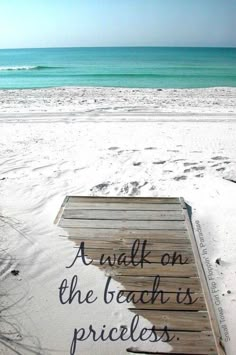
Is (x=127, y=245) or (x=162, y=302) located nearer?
(x=162, y=302)

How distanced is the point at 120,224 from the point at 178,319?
146cm

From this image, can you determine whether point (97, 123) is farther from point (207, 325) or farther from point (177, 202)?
point (207, 325)

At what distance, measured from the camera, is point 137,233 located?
3.63 meters

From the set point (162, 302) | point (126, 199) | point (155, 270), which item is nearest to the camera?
point (162, 302)

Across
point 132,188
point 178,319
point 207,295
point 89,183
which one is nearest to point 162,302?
point 178,319

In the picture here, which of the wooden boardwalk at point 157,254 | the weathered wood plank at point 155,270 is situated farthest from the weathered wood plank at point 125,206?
the weathered wood plank at point 155,270

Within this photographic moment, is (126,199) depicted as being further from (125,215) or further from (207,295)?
(207,295)

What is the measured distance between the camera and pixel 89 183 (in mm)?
5113

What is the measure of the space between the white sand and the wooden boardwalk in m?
0.14

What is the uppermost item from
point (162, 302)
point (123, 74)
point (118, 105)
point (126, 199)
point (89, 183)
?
point (162, 302)

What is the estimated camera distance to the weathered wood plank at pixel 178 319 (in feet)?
8.09

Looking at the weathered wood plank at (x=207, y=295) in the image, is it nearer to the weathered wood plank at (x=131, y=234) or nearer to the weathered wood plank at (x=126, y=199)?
the weathered wood plank at (x=131, y=234)

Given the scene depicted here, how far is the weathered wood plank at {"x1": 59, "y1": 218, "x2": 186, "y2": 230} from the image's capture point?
3760 millimetres

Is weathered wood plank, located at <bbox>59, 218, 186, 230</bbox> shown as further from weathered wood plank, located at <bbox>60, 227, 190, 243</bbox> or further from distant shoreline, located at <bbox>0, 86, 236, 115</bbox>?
distant shoreline, located at <bbox>0, 86, 236, 115</bbox>
